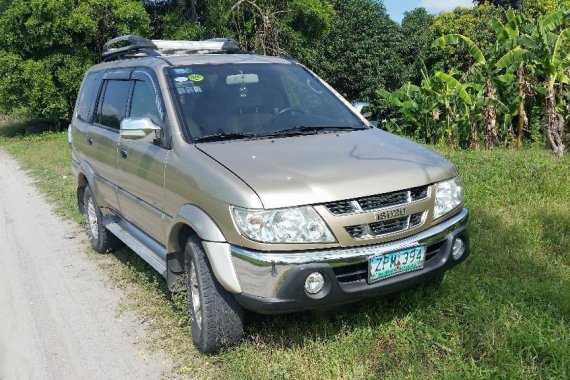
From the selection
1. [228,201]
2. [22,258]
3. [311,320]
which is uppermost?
[228,201]

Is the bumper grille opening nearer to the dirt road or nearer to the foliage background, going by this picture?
the dirt road

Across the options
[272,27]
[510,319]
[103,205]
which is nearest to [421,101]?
[272,27]

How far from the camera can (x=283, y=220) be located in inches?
127

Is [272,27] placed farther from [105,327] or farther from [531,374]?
[531,374]

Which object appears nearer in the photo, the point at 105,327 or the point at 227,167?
the point at 227,167

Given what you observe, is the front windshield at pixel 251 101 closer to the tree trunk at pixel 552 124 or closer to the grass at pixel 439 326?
the grass at pixel 439 326

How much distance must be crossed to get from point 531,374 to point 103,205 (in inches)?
172

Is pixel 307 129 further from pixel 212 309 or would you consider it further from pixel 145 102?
pixel 212 309

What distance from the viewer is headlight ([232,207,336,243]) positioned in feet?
10.6

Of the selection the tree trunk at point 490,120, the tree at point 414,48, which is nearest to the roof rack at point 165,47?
the tree trunk at point 490,120

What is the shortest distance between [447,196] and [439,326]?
0.85m

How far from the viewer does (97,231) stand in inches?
252

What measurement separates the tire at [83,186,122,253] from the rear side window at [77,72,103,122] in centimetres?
83

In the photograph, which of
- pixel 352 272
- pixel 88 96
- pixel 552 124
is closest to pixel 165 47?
pixel 88 96
